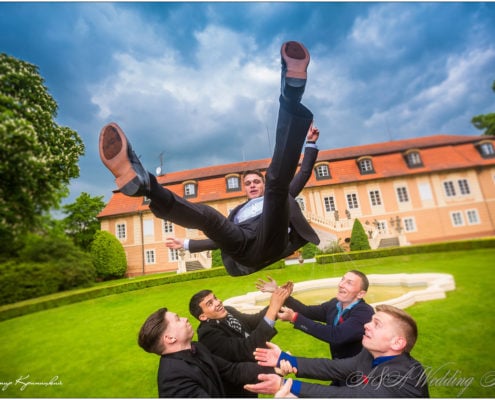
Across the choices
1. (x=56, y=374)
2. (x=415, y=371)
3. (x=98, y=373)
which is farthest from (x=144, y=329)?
(x=56, y=374)

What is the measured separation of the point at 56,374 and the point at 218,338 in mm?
3580

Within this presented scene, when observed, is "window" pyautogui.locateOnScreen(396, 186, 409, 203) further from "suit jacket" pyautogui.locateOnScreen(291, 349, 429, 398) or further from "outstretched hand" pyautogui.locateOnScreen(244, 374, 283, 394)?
"outstretched hand" pyautogui.locateOnScreen(244, 374, 283, 394)

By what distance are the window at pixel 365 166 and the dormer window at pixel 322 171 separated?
2255 mm

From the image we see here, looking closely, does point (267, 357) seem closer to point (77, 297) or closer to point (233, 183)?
point (77, 297)

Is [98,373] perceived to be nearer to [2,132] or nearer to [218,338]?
[218,338]

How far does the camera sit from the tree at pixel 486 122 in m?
19.6

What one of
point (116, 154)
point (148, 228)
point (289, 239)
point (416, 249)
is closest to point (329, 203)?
point (416, 249)

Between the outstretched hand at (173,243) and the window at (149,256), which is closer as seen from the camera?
the outstretched hand at (173,243)

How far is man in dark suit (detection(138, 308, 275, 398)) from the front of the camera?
179cm

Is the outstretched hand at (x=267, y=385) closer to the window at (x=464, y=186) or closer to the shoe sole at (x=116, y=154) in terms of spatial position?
the shoe sole at (x=116, y=154)

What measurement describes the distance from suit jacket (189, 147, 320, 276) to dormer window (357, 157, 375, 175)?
1657cm

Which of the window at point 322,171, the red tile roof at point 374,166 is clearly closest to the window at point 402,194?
the red tile roof at point 374,166

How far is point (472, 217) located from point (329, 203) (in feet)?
29.7

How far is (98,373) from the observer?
3.88 m
